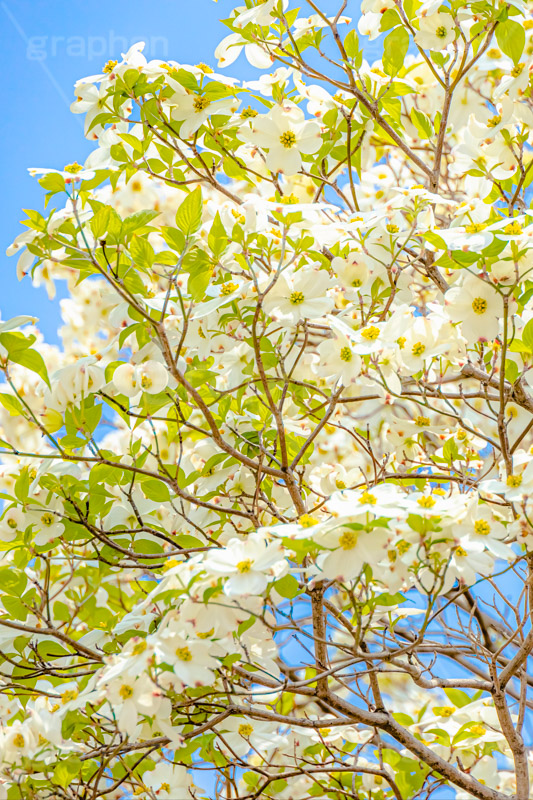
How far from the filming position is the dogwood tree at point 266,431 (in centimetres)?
101

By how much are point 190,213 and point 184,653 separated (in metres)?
0.60

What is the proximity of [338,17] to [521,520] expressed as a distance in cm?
108

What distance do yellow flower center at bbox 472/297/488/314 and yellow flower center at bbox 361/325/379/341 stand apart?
16cm

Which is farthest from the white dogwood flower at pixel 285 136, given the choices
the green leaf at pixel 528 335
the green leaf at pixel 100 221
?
the green leaf at pixel 528 335

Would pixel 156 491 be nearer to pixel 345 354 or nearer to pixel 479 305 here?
pixel 345 354

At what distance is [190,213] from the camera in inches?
44.9

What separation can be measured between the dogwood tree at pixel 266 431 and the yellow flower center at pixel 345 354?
1 cm

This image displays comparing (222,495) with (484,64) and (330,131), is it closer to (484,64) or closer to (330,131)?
(330,131)

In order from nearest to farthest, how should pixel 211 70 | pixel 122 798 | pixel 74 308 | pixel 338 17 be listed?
pixel 211 70
pixel 338 17
pixel 122 798
pixel 74 308

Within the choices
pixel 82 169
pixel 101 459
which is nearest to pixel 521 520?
pixel 101 459

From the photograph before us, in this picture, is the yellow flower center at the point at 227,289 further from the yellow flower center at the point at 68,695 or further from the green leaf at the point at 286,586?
the yellow flower center at the point at 68,695

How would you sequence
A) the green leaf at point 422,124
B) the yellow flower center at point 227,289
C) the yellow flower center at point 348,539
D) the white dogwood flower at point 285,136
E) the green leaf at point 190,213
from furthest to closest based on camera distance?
the green leaf at point 422,124 → the white dogwood flower at point 285,136 → the yellow flower center at point 227,289 → the green leaf at point 190,213 → the yellow flower center at point 348,539

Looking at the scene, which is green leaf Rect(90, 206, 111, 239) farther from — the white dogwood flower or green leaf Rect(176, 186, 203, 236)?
the white dogwood flower

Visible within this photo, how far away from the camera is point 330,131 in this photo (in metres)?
1.64
